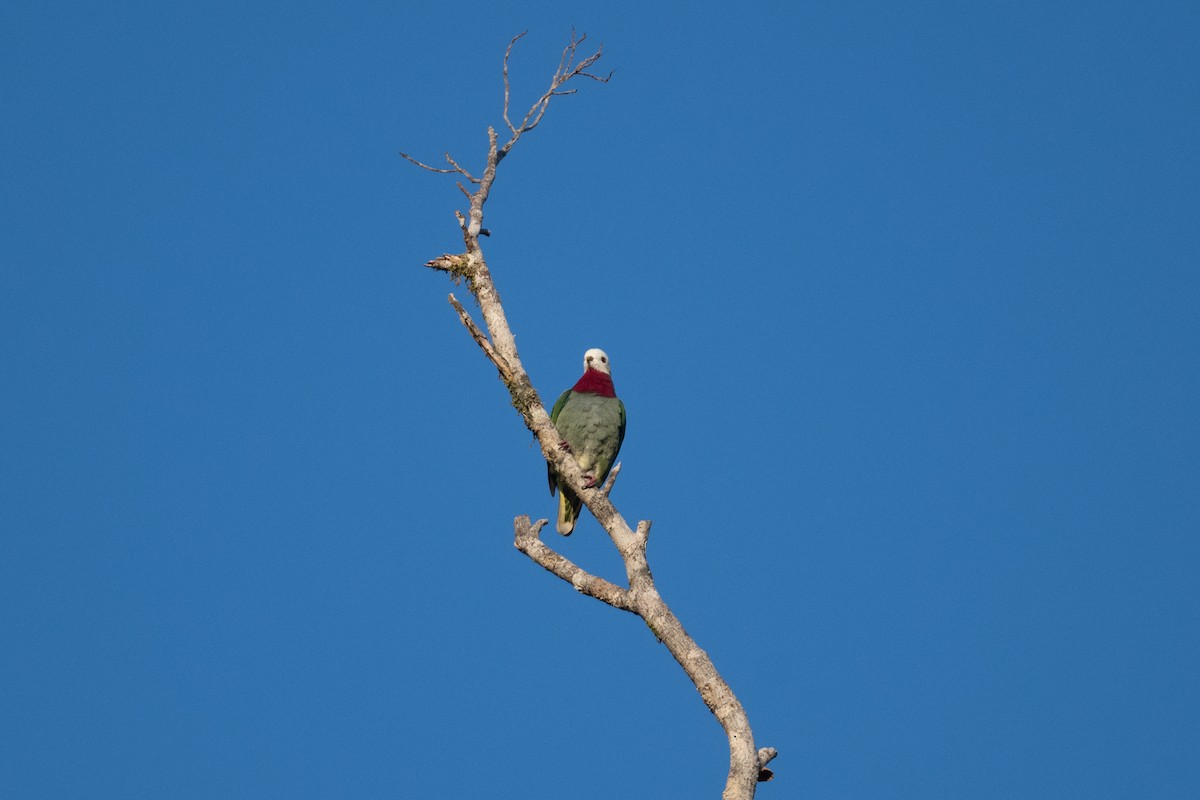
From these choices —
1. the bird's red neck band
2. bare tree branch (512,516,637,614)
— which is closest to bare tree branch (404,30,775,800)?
bare tree branch (512,516,637,614)

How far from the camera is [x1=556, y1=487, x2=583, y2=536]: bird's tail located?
10.9m

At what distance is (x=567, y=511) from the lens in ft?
36.0

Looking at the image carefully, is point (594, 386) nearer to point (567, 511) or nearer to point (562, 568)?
point (567, 511)

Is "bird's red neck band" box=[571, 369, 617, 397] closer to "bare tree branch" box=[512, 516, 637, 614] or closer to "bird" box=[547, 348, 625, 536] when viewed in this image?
"bird" box=[547, 348, 625, 536]

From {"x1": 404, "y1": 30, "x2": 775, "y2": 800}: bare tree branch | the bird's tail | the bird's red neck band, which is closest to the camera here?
{"x1": 404, "y1": 30, "x2": 775, "y2": 800}: bare tree branch

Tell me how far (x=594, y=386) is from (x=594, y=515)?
10.3 ft

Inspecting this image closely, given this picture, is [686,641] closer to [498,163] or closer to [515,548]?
[515,548]

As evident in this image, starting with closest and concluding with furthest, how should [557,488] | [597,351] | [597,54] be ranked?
[597,54], [557,488], [597,351]

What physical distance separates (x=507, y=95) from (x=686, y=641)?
491cm

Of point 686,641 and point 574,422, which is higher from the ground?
point 574,422

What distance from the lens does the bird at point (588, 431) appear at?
1098 cm

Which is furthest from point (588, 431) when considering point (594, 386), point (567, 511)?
point (567, 511)

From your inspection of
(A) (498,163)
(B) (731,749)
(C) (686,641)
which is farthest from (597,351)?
(B) (731,749)

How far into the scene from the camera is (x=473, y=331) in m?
8.56
